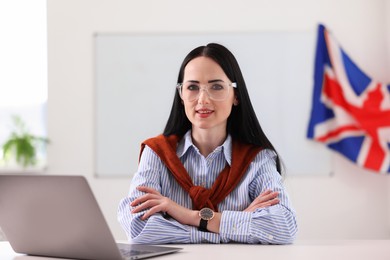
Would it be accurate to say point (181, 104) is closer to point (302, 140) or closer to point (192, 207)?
point (192, 207)

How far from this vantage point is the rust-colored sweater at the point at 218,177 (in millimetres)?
1992

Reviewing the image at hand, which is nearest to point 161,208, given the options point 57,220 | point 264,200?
point 264,200

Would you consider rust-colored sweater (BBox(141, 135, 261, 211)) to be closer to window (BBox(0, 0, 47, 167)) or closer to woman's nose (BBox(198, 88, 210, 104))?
woman's nose (BBox(198, 88, 210, 104))

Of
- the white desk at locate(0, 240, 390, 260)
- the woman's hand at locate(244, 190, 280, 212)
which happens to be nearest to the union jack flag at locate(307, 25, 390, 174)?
the woman's hand at locate(244, 190, 280, 212)

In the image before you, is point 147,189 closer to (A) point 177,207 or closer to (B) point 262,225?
(A) point 177,207

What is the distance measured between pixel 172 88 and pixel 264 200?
118 inches

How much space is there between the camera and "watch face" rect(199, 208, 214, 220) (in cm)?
187

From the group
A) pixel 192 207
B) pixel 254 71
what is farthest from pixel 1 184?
pixel 254 71

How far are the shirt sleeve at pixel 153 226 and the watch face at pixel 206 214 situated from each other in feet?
0.18

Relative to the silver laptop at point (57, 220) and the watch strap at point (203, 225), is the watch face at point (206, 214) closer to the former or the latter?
the watch strap at point (203, 225)

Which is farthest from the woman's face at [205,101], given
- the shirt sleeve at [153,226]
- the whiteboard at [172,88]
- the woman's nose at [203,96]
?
the whiteboard at [172,88]

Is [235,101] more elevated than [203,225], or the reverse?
[235,101]

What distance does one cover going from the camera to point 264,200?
1938 millimetres

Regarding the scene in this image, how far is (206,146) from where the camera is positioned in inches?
85.1
